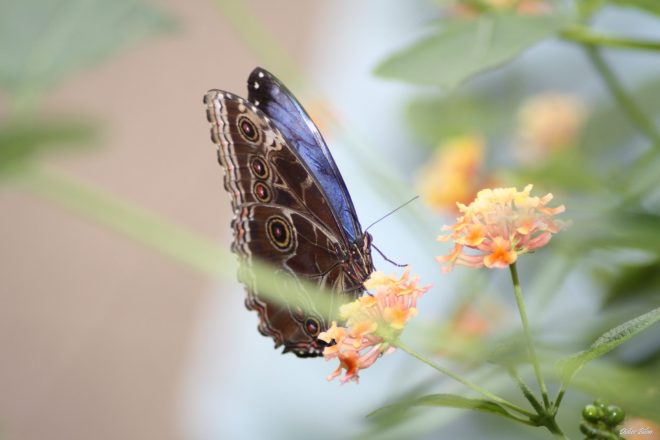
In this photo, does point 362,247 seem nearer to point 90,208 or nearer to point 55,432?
point 90,208

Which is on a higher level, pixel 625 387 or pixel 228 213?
pixel 228 213

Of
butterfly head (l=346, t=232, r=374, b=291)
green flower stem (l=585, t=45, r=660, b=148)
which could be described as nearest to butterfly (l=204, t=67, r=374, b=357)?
butterfly head (l=346, t=232, r=374, b=291)

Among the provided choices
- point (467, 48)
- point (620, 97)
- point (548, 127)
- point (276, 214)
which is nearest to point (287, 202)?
point (276, 214)

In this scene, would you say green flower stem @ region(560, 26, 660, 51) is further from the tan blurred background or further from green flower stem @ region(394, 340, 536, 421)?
the tan blurred background

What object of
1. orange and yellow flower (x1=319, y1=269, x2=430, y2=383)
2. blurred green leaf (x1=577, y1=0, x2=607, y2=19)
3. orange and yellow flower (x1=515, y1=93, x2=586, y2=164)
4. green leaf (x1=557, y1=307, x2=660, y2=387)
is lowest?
green leaf (x1=557, y1=307, x2=660, y2=387)

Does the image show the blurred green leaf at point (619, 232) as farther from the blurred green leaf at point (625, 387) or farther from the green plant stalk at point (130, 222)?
the green plant stalk at point (130, 222)

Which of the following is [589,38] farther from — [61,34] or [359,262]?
[61,34]

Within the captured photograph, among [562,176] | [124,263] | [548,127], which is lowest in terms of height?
[562,176]

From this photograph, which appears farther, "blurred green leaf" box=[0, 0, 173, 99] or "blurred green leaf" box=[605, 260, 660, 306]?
"blurred green leaf" box=[0, 0, 173, 99]
